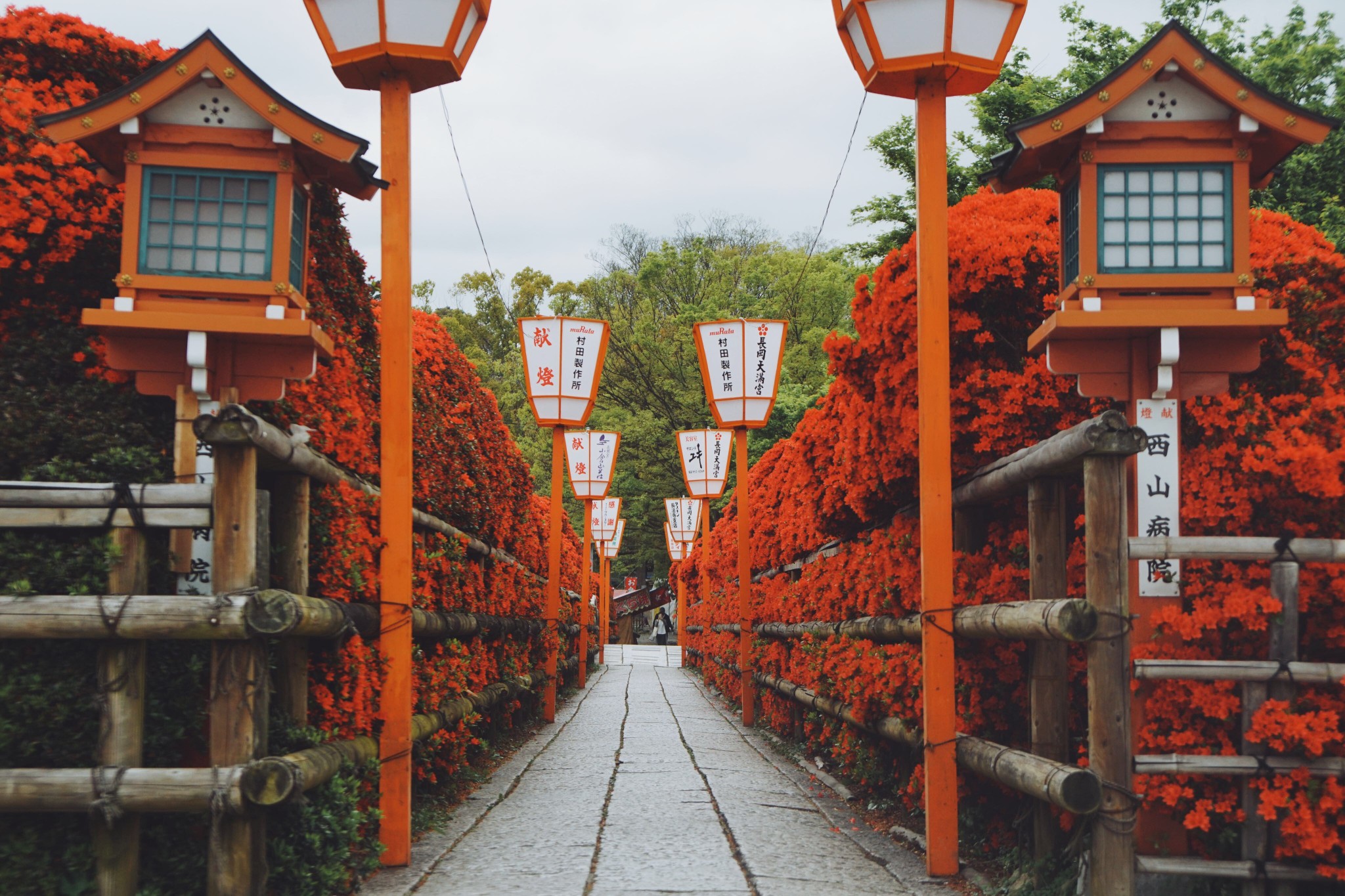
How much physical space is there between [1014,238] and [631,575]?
46012mm

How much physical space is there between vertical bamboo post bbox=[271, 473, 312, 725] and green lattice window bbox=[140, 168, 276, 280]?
2.63 feet

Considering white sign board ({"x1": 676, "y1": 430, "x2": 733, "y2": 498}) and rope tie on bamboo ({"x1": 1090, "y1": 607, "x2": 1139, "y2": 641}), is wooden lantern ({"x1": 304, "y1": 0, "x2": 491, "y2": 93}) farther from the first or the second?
white sign board ({"x1": 676, "y1": 430, "x2": 733, "y2": 498})

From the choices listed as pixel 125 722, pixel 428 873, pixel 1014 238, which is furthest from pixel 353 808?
pixel 1014 238

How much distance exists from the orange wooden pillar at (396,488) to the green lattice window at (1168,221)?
2931 mm

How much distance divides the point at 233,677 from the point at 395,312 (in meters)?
1.97

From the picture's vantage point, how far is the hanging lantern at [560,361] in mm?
12594

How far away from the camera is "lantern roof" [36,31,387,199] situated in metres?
4.11

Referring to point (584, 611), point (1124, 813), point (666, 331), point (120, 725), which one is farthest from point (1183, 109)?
point (666, 331)

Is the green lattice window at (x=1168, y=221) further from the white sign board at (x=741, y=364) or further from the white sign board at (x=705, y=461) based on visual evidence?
the white sign board at (x=705, y=461)

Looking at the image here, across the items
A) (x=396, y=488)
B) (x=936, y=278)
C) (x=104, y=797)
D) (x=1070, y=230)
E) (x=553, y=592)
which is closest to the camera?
(x=104, y=797)

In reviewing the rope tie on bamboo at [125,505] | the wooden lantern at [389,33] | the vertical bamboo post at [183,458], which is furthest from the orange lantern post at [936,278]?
the rope tie on bamboo at [125,505]

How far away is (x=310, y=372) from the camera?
173 inches

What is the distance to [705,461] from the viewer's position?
1914cm

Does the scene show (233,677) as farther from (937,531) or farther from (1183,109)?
(1183,109)
